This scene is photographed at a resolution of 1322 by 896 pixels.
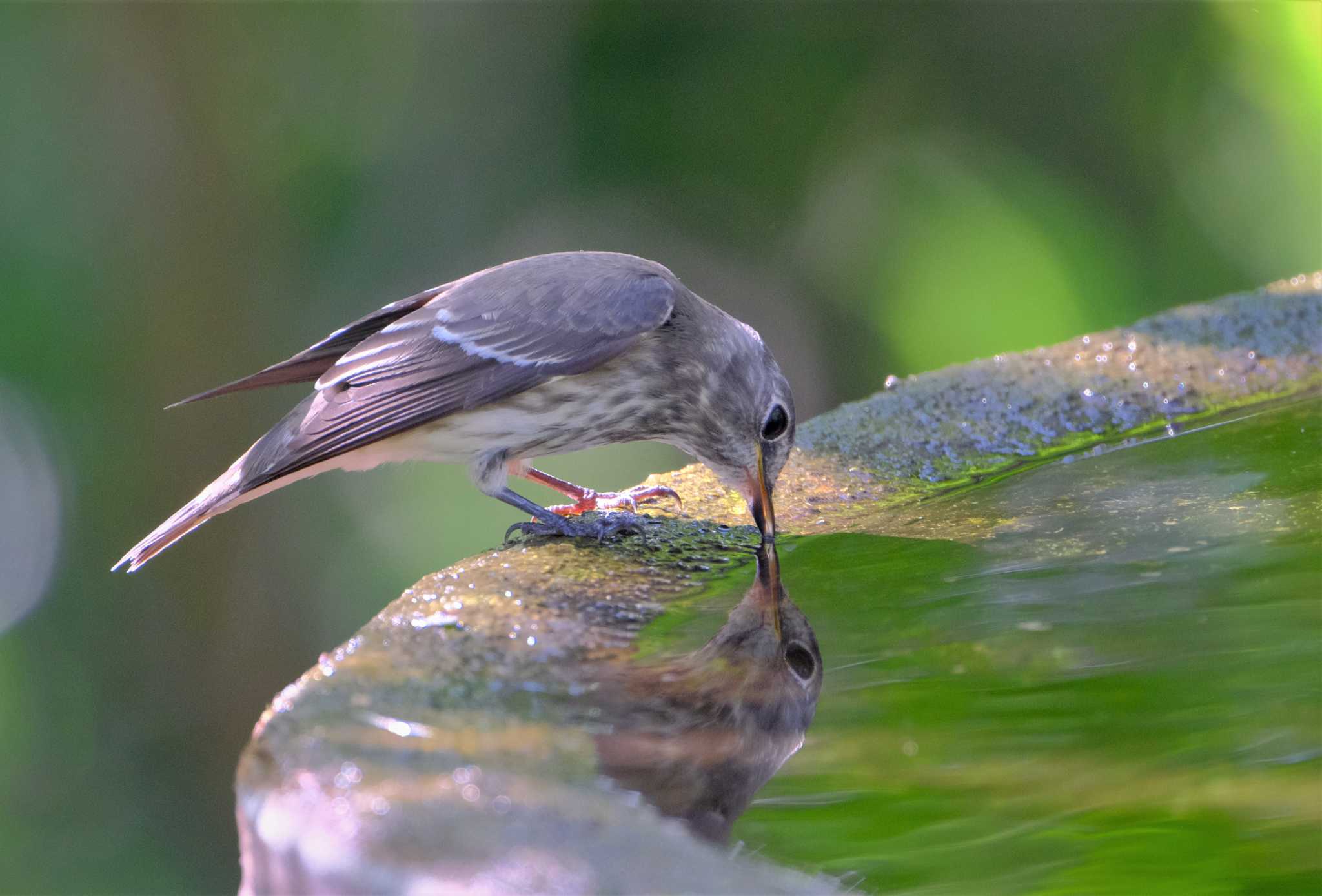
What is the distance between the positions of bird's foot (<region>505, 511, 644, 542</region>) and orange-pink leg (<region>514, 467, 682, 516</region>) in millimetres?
189

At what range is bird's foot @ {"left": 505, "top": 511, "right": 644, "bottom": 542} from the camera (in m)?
2.77

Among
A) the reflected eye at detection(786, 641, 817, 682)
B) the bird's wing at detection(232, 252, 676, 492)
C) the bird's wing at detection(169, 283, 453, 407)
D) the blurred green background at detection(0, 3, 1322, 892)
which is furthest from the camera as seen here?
the blurred green background at detection(0, 3, 1322, 892)

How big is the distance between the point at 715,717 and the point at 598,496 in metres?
1.47

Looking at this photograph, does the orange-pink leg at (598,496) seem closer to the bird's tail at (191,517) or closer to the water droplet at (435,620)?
the bird's tail at (191,517)

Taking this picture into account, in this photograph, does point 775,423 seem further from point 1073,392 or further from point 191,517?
point 191,517

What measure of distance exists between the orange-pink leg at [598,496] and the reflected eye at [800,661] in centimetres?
101

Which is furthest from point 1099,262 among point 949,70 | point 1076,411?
point 1076,411

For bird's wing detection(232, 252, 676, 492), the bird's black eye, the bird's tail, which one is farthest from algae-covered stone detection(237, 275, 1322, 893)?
the bird's tail

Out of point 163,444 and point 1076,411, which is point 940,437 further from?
point 163,444

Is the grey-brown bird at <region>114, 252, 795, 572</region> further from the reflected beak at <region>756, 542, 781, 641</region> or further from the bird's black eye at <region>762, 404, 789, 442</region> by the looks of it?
the reflected beak at <region>756, 542, 781, 641</region>

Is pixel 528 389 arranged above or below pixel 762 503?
above

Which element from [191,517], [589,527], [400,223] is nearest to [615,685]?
[589,527]

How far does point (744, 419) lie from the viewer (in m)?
3.20

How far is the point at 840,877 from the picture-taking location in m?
1.47
